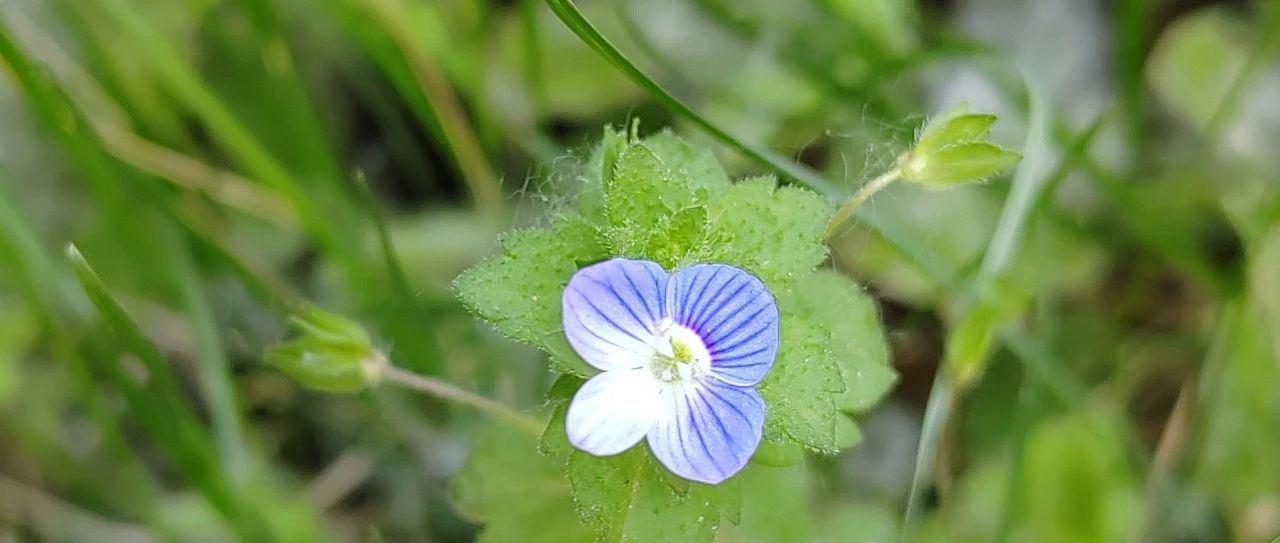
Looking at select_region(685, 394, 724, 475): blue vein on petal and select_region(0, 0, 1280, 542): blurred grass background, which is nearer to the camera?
select_region(685, 394, 724, 475): blue vein on petal

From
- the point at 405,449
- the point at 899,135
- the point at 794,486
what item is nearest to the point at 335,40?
the point at 405,449

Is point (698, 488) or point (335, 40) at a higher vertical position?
point (335, 40)

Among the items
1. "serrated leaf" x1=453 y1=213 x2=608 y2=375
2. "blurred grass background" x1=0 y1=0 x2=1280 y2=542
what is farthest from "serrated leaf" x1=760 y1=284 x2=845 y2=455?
"blurred grass background" x1=0 y1=0 x2=1280 y2=542

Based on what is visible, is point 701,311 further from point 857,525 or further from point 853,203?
point 857,525

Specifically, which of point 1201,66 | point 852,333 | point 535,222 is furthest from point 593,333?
point 1201,66

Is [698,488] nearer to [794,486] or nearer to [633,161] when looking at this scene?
[633,161]

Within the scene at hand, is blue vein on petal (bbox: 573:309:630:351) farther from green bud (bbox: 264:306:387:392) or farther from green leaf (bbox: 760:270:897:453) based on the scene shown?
green bud (bbox: 264:306:387:392)

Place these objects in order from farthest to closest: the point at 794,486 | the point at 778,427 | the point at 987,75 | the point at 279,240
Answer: the point at 279,240
the point at 987,75
the point at 794,486
the point at 778,427
